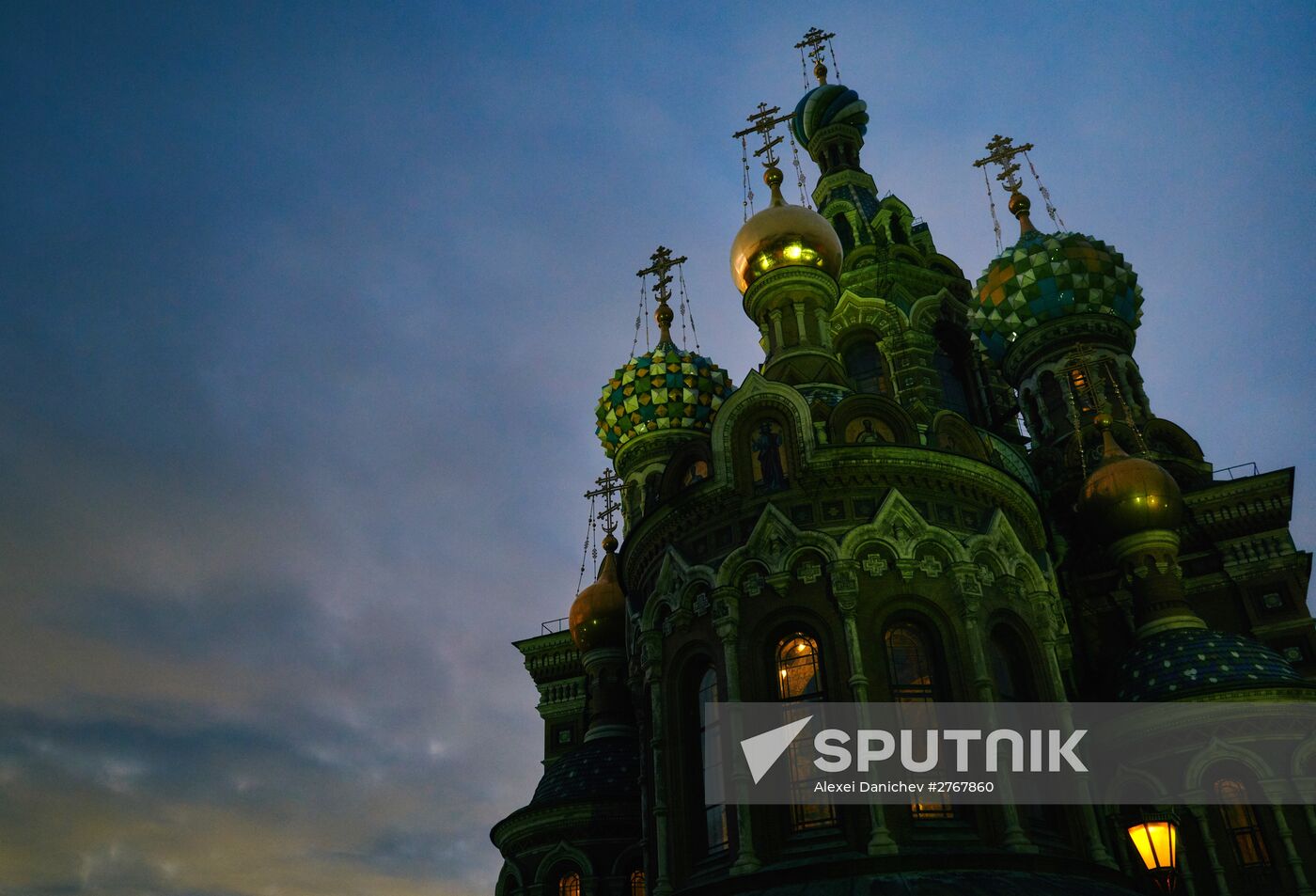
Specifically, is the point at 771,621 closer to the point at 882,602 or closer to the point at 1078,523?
the point at 882,602

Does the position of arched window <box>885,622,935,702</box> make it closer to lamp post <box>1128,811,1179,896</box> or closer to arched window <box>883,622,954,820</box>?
arched window <box>883,622,954,820</box>

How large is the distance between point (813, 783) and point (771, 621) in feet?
6.41

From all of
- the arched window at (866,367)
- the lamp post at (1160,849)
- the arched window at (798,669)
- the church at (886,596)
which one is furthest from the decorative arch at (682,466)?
the lamp post at (1160,849)

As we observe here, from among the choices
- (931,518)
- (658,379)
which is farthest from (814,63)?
(931,518)

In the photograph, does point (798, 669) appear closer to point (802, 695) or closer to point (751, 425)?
point (802, 695)

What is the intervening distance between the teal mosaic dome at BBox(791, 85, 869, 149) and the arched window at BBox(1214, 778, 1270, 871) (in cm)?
2065

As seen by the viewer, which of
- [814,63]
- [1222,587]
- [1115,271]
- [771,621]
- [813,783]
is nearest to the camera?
[813,783]

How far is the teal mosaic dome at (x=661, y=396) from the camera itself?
2225 centimetres

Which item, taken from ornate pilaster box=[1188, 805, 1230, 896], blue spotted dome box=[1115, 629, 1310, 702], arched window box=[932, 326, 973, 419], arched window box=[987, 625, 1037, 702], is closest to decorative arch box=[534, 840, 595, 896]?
arched window box=[987, 625, 1037, 702]

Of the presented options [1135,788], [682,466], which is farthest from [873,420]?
[1135,788]

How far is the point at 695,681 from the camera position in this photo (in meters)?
13.7

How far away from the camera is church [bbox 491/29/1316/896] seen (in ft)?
39.8

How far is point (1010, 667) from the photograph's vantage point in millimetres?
13523

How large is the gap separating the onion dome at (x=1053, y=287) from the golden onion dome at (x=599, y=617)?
33.1 ft
